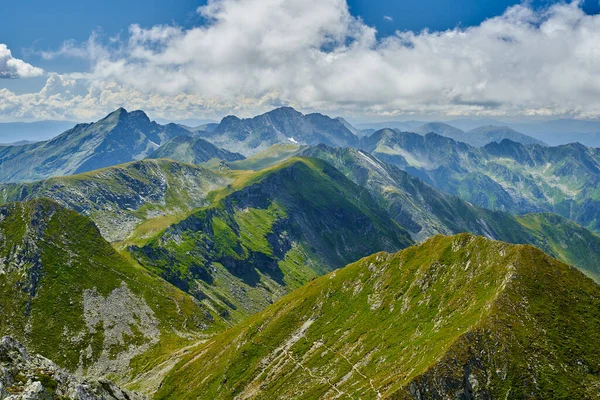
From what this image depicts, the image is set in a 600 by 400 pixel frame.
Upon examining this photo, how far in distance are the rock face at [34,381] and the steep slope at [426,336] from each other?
5837 centimetres

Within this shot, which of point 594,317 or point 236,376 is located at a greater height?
point 594,317

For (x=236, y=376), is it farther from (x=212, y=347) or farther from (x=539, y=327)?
(x=539, y=327)

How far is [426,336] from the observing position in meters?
116

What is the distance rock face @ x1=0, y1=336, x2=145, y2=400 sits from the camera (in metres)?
52.4

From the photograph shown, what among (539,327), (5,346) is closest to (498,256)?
(539,327)

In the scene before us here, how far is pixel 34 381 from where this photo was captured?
181 feet

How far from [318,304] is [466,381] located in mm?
94356

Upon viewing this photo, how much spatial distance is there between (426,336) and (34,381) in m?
94.1

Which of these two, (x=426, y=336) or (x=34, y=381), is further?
(x=426, y=336)

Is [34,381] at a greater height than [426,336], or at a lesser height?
greater

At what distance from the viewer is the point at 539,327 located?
324 feet

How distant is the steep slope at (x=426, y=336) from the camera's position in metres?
90.6

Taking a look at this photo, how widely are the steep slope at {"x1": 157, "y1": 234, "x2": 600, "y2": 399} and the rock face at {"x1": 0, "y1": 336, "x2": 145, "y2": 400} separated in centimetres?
5837

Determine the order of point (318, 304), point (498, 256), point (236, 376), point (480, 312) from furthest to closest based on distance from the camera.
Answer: point (318, 304) < point (236, 376) < point (498, 256) < point (480, 312)
